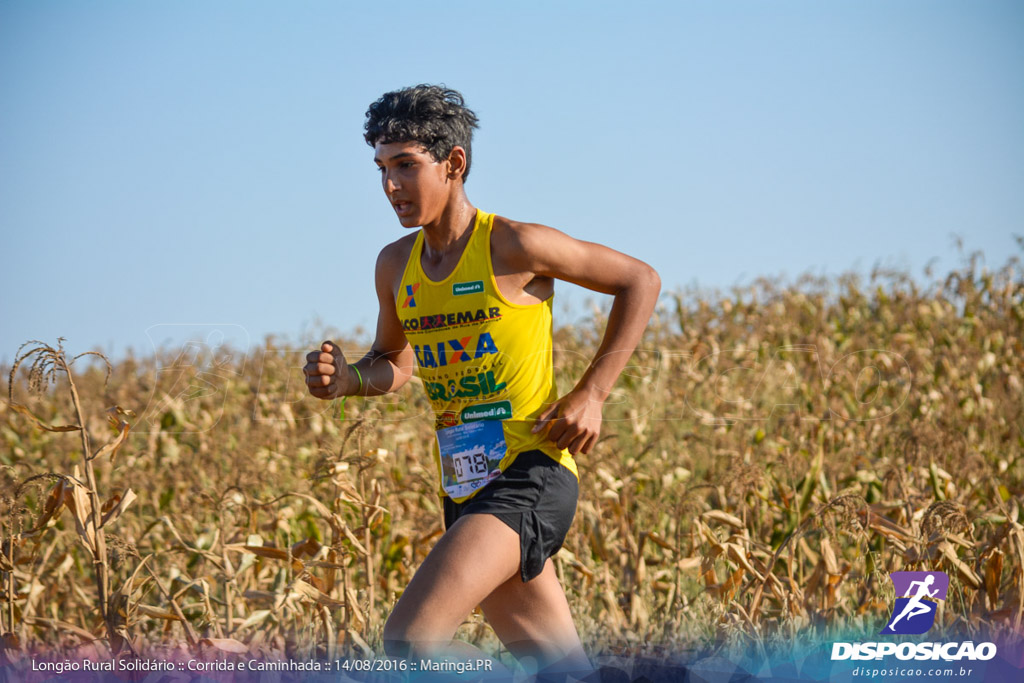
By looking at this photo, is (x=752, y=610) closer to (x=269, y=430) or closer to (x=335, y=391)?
(x=335, y=391)

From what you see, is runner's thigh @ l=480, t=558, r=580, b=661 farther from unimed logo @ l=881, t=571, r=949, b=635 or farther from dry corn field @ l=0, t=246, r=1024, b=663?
unimed logo @ l=881, t=571, r=949, b=635

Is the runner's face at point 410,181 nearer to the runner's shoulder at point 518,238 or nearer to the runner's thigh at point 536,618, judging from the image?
the runner's shoulder at point 518,238

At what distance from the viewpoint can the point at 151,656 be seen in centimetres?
325

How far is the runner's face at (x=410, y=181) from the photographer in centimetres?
312

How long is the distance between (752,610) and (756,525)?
1.25m

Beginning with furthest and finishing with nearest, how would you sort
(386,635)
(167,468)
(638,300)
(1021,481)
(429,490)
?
1. (167,468)
2. (1021,481)
3. (429,490)
4. (638,300)
5. (386,635)

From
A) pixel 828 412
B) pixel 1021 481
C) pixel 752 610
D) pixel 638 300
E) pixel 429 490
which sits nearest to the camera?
pixel 638 300

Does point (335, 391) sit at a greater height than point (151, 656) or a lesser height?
greater

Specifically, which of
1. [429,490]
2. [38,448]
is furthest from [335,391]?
[38,448]

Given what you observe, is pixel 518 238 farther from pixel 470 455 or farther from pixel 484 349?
pixel 470 455

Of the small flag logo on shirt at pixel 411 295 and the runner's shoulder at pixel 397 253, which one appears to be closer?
the small flag logo on shirt at pixel 411 295

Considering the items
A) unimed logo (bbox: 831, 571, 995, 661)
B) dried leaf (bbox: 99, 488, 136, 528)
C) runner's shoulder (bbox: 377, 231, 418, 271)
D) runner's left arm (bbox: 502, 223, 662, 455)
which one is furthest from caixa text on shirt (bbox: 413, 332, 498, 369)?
unimed logo (bbox: 831, 571, 995, 661)

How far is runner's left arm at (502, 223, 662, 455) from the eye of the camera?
304 cm

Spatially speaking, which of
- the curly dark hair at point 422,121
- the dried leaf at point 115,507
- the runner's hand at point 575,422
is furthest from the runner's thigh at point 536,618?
the curly dark hair at point 422,121
